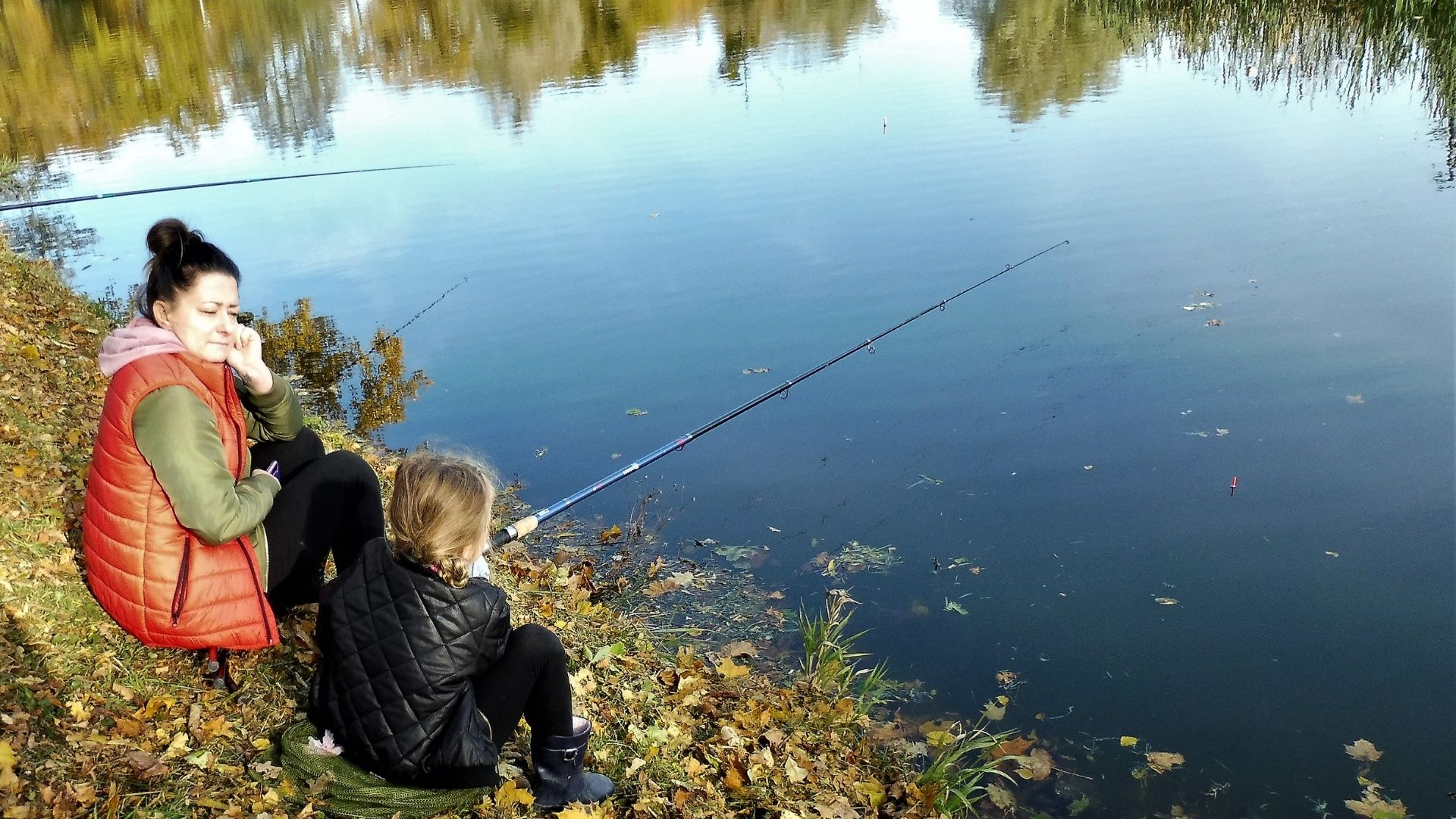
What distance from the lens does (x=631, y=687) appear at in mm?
4148

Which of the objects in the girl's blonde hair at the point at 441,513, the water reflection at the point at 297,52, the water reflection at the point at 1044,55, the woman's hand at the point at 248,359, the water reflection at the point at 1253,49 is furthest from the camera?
the water reflection at the point at 297,52

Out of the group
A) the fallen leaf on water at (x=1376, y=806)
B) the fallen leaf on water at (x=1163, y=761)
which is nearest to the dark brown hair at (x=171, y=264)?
the fallen leaf on water at (x=1163, y=761)

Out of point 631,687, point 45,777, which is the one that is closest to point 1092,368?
point 631,687

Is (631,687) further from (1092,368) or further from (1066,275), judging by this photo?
(1066,275)

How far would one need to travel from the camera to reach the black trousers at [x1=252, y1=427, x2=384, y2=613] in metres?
3.52

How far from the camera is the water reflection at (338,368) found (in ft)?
25.0

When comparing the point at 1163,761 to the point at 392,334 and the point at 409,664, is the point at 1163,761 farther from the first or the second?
the point at 392,334

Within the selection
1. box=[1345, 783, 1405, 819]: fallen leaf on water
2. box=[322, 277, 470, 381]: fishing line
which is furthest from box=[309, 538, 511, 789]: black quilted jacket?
box=[322, 277, 470, 381]: fishing line

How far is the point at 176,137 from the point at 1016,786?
A: 60.5 feet

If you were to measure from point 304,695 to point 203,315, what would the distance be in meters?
1.34

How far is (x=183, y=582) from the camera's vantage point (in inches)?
122

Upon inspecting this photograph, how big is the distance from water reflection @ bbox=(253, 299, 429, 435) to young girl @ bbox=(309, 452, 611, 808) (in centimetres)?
459

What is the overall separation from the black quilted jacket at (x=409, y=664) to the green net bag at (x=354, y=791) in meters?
0.03

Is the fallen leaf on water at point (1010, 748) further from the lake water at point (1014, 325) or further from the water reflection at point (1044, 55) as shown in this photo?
the water reflection at point (1044, 55)
